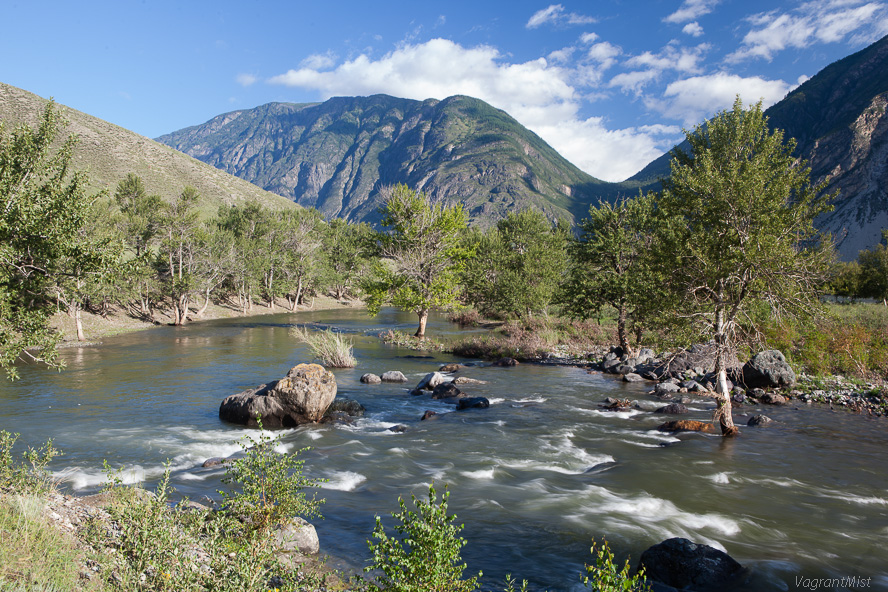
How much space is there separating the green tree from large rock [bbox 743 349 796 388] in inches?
1658

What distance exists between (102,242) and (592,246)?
25092 millimetres

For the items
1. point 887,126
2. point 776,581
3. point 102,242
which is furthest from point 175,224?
point 887,126

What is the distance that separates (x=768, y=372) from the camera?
20625 mm

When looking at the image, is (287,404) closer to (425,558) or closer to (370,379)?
(370,379)

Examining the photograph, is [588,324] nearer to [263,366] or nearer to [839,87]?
[263,366]

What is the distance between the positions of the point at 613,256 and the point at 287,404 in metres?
21.4

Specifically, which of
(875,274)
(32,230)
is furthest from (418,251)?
(875,274)

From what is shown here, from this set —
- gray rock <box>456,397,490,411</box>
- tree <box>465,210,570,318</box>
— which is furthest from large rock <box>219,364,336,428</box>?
tree <box>465,210,570,318</box>

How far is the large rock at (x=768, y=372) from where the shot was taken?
2039 cm

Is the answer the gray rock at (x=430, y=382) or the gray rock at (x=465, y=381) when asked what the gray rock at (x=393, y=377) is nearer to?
the gray rock at (x=430, y=382)

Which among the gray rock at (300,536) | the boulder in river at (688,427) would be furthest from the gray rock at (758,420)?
the gray rock at (300,536)

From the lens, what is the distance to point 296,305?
75.2m

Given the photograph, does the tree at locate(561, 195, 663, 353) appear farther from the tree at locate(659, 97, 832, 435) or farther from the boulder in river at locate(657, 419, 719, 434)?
the tree at locate(659, 97, 832, 435)

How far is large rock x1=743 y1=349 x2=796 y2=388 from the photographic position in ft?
66.9
